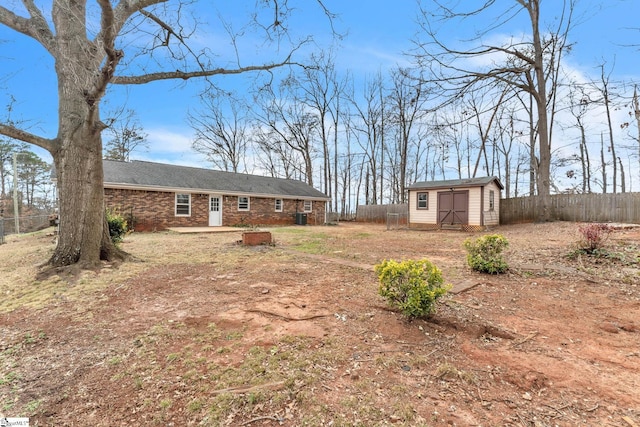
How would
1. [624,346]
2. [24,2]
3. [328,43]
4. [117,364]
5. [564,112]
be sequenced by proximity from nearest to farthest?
[117,364], [624,346], [24,2], [328,43], [564,112]

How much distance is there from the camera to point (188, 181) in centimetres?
1548

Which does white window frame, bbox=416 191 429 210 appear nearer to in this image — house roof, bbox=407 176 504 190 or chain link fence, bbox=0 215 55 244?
house roof, bbox=407 176 504 190

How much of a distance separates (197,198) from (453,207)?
45.6 ft

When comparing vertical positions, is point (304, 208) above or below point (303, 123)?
below

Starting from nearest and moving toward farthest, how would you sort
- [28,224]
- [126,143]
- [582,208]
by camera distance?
[582,208] < [28,224] < [126,143]

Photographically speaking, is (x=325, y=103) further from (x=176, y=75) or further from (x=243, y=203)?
(x=176, y=75)

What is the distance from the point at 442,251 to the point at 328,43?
617 centimetres

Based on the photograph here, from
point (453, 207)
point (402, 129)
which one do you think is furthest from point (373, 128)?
point (453, 207)

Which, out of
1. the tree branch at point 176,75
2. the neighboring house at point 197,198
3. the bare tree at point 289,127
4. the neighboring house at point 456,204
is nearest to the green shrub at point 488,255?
the tree branch at point 176,75

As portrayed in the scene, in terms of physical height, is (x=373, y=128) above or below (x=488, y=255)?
above

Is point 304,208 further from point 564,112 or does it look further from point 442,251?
point 564,112

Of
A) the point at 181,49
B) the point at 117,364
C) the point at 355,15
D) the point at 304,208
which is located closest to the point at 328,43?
the point at 355,15

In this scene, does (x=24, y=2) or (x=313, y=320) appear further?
(x=24, y=2)

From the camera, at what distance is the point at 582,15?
480 inches
